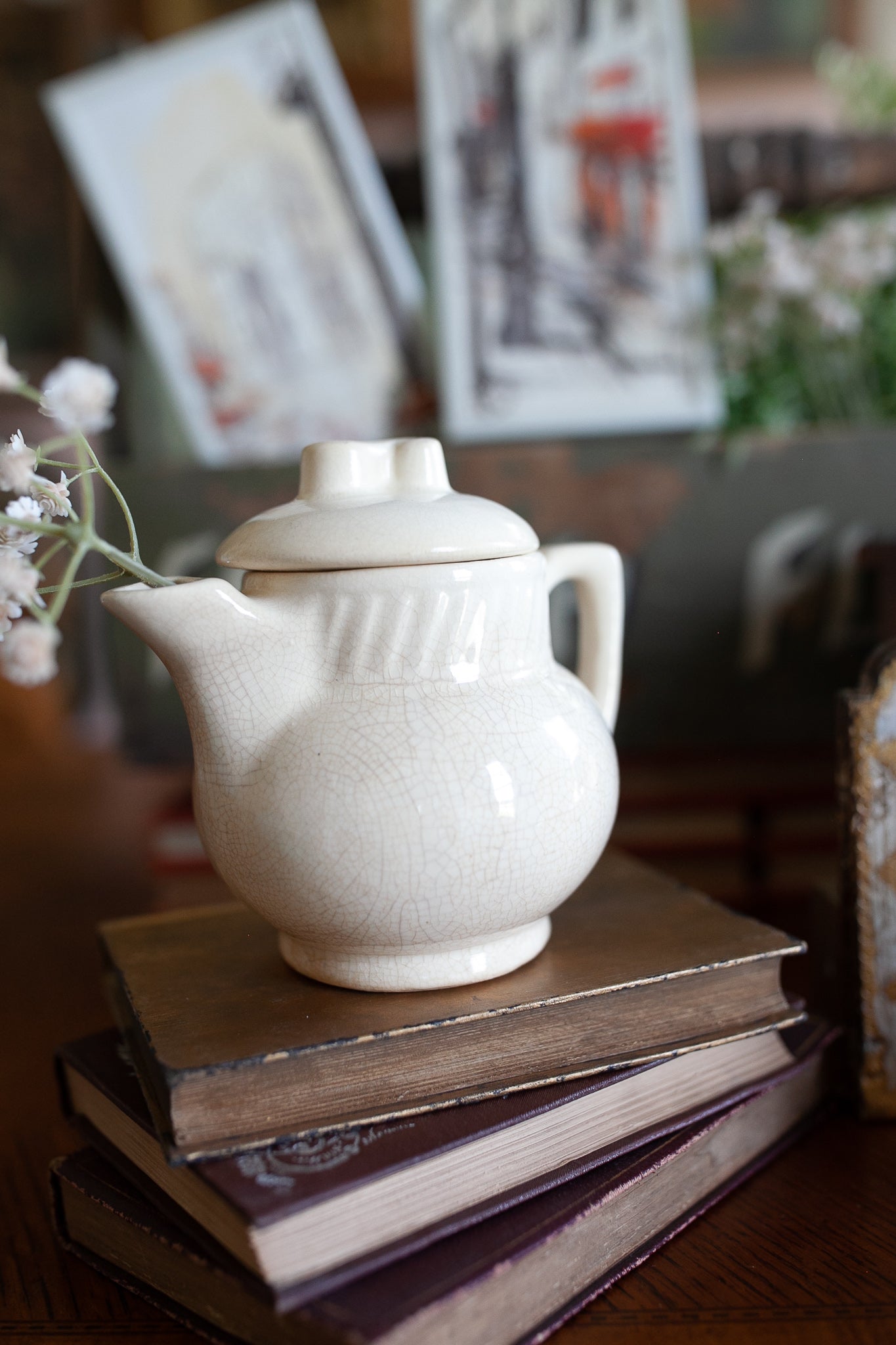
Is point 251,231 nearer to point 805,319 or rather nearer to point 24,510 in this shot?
point 805,319

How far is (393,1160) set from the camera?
0.37 metres

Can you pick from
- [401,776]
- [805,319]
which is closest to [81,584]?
[401,776]

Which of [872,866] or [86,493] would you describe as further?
[872,866]

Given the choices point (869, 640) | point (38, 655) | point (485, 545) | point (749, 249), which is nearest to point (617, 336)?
point (749, 249)

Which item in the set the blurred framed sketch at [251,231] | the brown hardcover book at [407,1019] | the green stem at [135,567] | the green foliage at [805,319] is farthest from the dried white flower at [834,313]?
the green stem at [135,567]

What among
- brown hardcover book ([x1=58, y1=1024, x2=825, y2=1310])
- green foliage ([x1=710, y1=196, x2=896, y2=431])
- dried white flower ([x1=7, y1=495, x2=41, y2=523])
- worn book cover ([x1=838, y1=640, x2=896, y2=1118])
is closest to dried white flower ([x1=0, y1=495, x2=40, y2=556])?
dried white flower ([x1=7, y1=495, x2=41, y2=523])

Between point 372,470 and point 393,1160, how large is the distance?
25 centimetres

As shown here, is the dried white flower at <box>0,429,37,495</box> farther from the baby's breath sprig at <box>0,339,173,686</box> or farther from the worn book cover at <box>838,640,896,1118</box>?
the worn book cover at <box>838,640,896,1118</box>

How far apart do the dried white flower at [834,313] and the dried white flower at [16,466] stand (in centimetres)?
62

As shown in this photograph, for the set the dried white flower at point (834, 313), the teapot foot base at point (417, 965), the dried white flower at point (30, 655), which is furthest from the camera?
the dried white flower at point (834, 313)

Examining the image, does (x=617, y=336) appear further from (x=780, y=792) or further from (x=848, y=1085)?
(x=848, y=1085)

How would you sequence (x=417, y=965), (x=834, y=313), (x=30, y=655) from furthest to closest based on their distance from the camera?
(x=834, y=313) < (x=417, y=965) < (x=30, y=655)

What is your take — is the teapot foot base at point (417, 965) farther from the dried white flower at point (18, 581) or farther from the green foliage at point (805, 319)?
the green foliage at point (805, 319)

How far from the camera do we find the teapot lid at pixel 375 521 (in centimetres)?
41
